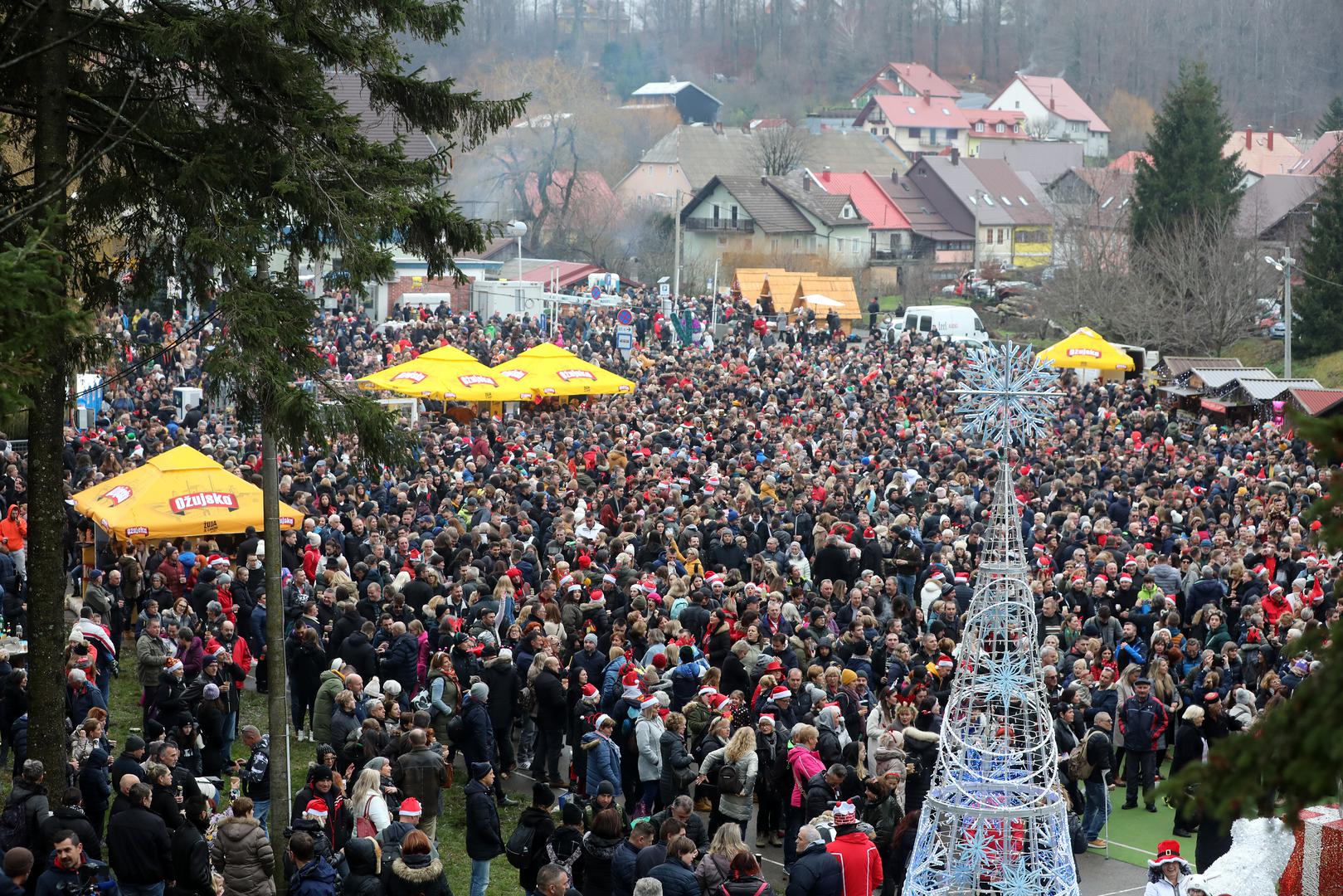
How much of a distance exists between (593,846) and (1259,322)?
137 feet

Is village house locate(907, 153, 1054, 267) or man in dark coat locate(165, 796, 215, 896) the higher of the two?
village house locate(907, 153, 1054, 267)

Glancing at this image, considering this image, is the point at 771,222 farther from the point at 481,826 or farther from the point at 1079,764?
the point at 481,826

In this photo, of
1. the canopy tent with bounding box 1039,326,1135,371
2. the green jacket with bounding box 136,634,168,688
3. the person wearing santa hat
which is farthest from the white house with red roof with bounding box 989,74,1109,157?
the person wearing santa hat

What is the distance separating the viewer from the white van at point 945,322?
4431 centimetres

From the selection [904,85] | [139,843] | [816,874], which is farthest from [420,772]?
[904,85]

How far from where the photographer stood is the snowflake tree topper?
31.8 feet

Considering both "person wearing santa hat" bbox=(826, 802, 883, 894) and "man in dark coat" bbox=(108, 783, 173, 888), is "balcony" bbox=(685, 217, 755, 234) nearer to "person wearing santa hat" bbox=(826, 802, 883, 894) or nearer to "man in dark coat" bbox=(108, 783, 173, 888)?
"person wearing santa hat" bbox=(826, 802, 883, 894)

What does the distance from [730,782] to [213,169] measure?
5.29m

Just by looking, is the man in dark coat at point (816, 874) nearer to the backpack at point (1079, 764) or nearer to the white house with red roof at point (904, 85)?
the backpack at point (1079, 764)

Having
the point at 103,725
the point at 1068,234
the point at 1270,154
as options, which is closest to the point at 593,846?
the point at 103,725

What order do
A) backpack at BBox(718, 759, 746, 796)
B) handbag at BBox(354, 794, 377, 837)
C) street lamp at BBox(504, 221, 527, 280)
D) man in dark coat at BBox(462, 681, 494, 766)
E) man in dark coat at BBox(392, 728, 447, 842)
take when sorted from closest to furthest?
handbag at BBox(354, 794, 377, 837) < man in dark coat at BBox(392, 728, 447, 842) < backpack at BBox(718, 759, 746, 796) < man in dark coat at BBox(462, 681, 494, 766) < street lamp at BBox(504, 221, 527, 280)

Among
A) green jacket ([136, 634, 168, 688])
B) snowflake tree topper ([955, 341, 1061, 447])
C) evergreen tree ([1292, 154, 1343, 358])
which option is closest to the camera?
snowflake tree topper ([955, 341, 1061, 447])

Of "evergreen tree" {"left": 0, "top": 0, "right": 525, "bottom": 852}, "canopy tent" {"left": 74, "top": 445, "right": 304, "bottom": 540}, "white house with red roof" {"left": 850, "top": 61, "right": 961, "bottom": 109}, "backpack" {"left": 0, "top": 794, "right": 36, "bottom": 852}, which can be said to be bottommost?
"backpack" {"left": 0, "top": 794, "right": 36, "bottom": 852}

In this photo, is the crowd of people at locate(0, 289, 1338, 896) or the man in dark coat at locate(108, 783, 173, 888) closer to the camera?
the man in dark coat at locate(108, 783, 173, 888)
